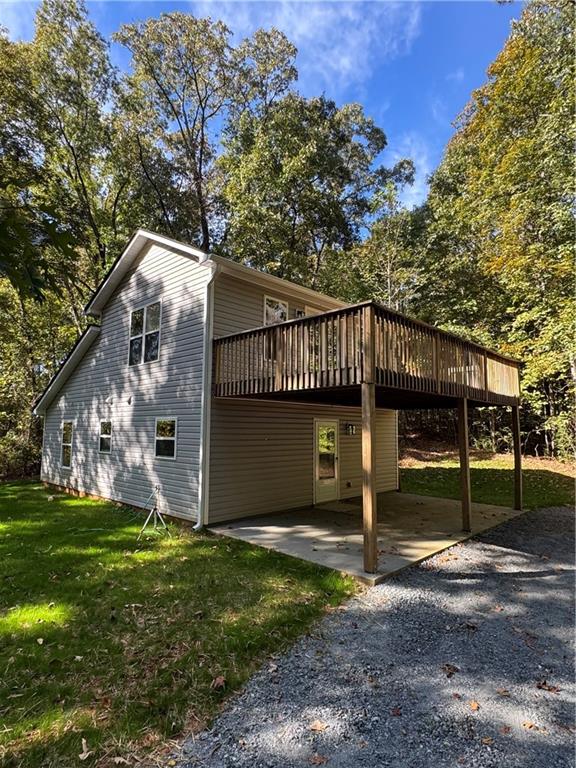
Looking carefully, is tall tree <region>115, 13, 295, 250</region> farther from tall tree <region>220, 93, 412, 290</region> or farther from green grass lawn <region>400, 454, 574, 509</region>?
green grass lawn <region>400, 454, 574, 509</region>

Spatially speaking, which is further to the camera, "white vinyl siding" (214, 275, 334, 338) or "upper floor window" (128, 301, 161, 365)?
"upper floor window" (128, 301, 161, 365)

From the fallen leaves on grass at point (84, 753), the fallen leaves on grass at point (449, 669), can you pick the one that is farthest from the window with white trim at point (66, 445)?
the fallen leaves on grass at point (449, 669)

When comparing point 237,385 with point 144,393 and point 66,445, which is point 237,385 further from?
point 66,445

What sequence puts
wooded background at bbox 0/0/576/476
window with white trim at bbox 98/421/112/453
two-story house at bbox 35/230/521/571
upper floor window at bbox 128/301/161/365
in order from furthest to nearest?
wooded background at bbox 0/0/576/476 → window with white trim at bbox 98/421/112/453 → upper floor window at bbox 128/301/161/365 → two-story house at bbox 35/230/521/571

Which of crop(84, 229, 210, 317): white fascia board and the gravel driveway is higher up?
crop(84, 229, 210, 317): white fascia board

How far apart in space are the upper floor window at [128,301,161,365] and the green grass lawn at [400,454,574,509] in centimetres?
866

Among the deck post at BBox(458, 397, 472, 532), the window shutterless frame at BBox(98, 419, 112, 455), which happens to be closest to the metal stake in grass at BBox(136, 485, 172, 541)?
the window shutterless frame at BBox(98, 419, 112, 455)

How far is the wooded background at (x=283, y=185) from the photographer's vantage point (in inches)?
535

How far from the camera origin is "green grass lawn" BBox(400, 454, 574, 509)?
433 inches

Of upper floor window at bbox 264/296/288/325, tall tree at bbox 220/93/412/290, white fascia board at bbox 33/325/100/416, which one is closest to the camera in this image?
upper floor window at bbox 264/296/288/325

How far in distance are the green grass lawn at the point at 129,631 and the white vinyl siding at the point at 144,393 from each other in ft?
5.98

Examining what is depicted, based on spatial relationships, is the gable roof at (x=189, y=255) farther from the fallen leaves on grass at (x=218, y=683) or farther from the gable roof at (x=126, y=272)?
the fallen leaves on grass at (x=218, y=683)

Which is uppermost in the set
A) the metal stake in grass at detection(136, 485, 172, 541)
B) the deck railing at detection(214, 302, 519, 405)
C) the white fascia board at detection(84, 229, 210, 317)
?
the white fascia board at detection(84, 229, 210, 317)

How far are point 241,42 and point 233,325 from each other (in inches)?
649
